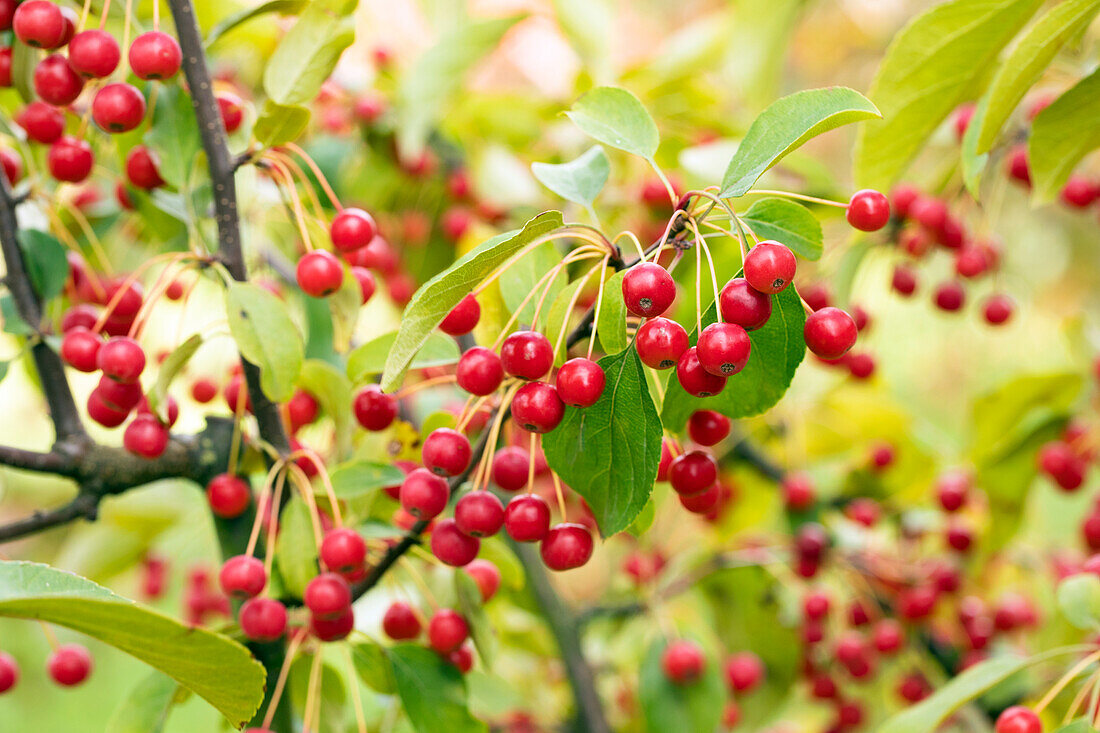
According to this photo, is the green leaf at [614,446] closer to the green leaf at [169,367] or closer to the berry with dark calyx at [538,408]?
the berry with dark calyx at [538,408]

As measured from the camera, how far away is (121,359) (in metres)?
0.66

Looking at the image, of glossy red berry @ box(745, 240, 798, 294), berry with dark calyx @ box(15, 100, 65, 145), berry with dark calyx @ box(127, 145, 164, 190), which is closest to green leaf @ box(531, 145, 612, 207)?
glossy red berry @ box(745, 240, 798, 294)

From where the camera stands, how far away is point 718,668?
3.60ft

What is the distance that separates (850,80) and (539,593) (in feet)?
7.92

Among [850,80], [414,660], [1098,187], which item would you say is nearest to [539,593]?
[414,660]

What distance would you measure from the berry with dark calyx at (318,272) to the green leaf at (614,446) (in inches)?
9.2


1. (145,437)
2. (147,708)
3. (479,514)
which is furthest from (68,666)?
(479,514)

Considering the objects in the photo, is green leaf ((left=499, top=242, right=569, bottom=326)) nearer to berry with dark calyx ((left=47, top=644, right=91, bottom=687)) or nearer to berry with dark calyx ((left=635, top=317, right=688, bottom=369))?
berry with dark calyx ((left=635, top=317, right=688, bottom=369))

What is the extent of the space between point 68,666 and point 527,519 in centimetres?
62

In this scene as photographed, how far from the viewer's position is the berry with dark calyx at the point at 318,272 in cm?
69

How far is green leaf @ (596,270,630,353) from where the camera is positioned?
1.86 ft

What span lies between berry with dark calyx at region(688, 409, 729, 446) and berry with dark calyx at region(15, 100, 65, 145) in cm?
62

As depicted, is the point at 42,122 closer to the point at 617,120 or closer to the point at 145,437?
the point at 145,437

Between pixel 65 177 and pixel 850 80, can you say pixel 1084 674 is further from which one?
pixel 850 80
